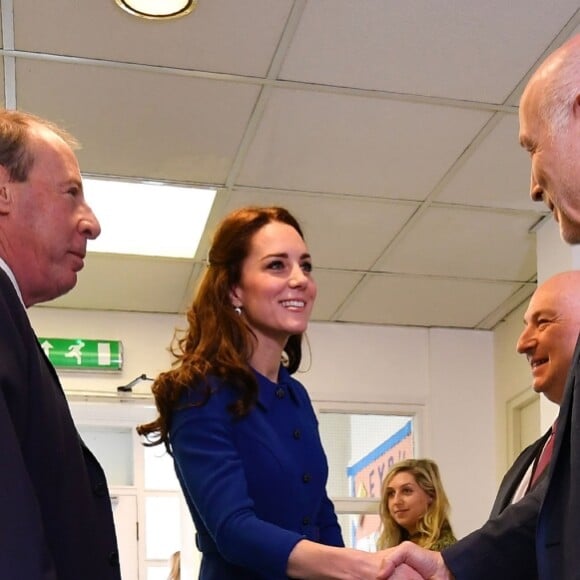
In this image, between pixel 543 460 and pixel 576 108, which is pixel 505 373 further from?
pixel 576 108

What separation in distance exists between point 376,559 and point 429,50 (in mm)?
1977

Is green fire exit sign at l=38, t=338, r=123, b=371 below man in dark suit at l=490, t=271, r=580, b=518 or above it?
above

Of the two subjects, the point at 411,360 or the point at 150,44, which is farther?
the point at 411,360

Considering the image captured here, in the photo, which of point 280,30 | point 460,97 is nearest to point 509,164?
point 460,97

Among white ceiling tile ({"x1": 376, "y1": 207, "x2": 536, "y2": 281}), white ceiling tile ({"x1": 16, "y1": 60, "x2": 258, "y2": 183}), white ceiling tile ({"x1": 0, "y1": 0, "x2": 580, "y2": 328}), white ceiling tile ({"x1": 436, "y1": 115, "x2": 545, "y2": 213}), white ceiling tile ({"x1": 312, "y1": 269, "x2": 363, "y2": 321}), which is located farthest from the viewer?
white ceiling tile ({"x1": 312, "y1": 269, "x2": 363, "y2": 321})

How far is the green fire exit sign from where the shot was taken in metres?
6.23

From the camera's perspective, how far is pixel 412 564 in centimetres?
226

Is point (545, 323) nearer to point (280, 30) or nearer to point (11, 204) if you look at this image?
point (280, 30)

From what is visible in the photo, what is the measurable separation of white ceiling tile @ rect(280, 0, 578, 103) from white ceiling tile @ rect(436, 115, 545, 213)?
1.04 feet

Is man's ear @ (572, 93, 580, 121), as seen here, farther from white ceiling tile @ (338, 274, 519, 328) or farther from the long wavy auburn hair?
white ceiling tile @ (338, 274, 519, 328)

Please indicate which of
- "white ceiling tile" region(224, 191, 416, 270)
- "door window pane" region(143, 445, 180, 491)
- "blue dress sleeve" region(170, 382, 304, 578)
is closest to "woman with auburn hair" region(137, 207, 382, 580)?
"blue dress sleeve" region(170, 382, 304, 578)

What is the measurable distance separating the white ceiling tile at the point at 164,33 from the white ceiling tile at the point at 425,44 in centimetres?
12

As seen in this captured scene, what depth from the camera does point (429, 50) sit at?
3.62 meters

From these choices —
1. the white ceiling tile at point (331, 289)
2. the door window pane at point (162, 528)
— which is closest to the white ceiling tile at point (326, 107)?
the white ceiling tile at point (331, 289)
